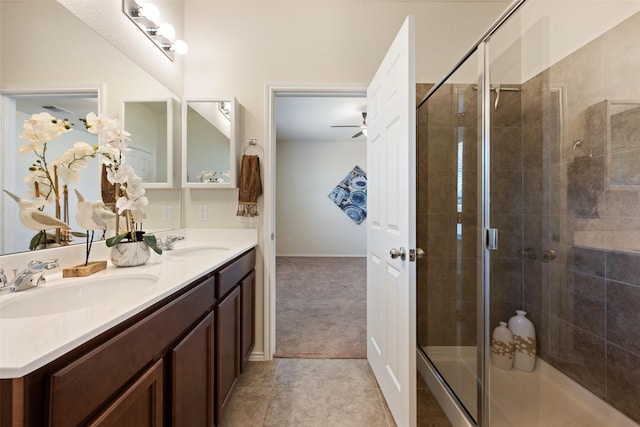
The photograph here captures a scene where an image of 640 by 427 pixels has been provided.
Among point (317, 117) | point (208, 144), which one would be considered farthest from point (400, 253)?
point (317, 117)

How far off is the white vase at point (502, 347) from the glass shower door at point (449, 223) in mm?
103

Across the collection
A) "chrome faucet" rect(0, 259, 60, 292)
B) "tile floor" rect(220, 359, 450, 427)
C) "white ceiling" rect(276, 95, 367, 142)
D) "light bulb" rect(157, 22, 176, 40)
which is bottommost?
"tile floor" rect(220, 359, 450, 427)

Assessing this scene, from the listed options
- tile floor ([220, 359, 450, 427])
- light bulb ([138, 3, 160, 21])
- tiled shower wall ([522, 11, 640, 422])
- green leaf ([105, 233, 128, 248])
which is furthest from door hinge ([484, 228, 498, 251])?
light bulb ([138, 3, 160, 21])

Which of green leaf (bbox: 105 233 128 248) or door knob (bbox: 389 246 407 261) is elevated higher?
green leaf (bbox: 105 233 128 248)

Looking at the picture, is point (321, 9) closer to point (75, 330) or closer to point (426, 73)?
point (426, 73)

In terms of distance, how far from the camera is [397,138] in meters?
1.39

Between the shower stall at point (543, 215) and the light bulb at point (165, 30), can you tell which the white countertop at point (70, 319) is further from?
the shower stall at point (543, 215)

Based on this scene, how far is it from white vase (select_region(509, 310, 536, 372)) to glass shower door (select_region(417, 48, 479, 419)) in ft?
0.93

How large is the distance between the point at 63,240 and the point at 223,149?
1151mm

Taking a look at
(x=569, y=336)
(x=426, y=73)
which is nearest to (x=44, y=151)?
(x=426, y=73)

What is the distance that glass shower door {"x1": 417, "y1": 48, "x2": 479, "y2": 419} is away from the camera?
171cm

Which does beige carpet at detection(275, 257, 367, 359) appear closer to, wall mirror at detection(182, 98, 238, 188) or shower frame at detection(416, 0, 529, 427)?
shower frame at detection(416, 0, 529, 427)

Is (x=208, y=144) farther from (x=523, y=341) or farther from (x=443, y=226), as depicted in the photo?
(x=523, y=341)

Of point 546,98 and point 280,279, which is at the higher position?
point 546,98
